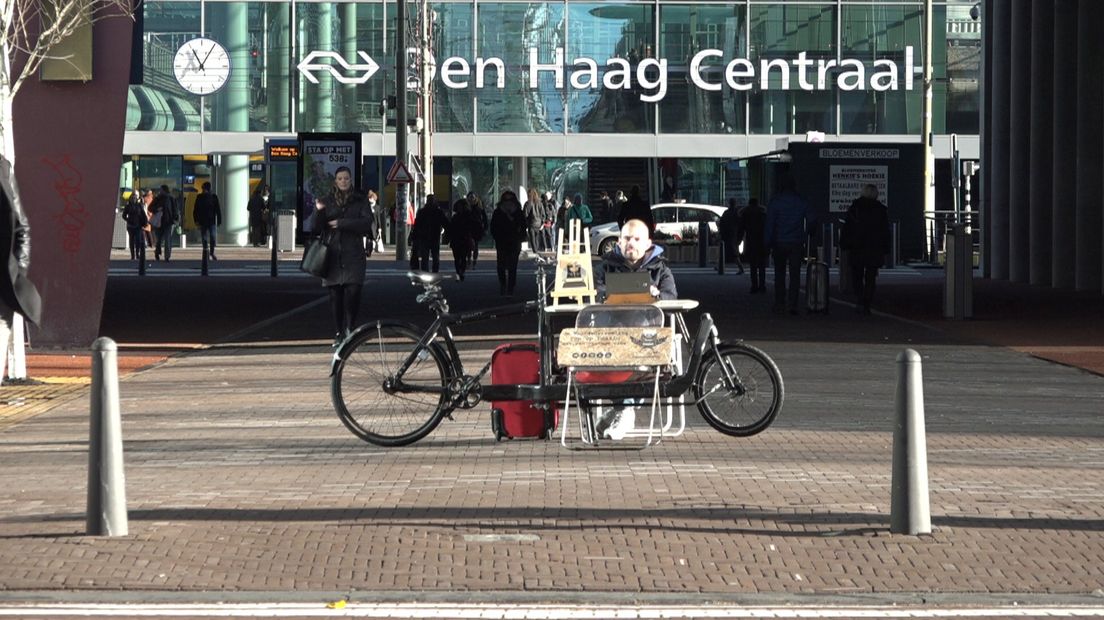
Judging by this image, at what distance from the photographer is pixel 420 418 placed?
1109cm

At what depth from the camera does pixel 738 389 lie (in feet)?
36.6

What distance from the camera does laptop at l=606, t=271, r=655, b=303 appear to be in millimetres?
10953

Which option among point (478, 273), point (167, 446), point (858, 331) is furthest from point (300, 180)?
point (167, 446)

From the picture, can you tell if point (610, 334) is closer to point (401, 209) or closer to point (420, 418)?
point (420, 418)

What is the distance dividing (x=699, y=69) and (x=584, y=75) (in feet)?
10.9

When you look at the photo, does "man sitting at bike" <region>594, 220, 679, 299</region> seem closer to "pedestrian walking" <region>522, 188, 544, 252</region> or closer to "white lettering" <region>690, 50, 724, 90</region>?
"pedestrian walking" <region>522, 188, 544, 252</region>

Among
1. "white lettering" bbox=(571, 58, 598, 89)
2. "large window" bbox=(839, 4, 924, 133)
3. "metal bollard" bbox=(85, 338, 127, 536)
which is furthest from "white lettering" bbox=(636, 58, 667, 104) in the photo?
"metal bollard" bbox=(85, 338, 127, 536)

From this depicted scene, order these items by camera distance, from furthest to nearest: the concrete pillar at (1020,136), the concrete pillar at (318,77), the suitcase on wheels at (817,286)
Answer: the concrete pillar at (318,77) < the concrete pillar at (1020,136) < the suitcase on wheels at (817,286)

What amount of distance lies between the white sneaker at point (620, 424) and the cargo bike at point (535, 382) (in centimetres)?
12

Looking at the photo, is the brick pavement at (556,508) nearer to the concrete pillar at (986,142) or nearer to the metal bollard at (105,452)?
the metal bollard at (105,452)

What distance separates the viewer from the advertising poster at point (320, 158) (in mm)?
30297

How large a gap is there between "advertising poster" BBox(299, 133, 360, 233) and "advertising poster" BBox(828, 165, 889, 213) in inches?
470

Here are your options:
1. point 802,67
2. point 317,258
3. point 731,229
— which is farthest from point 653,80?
point 317,258

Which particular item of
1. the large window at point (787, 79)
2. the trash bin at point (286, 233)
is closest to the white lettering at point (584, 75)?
the large window at point (787, 79)
